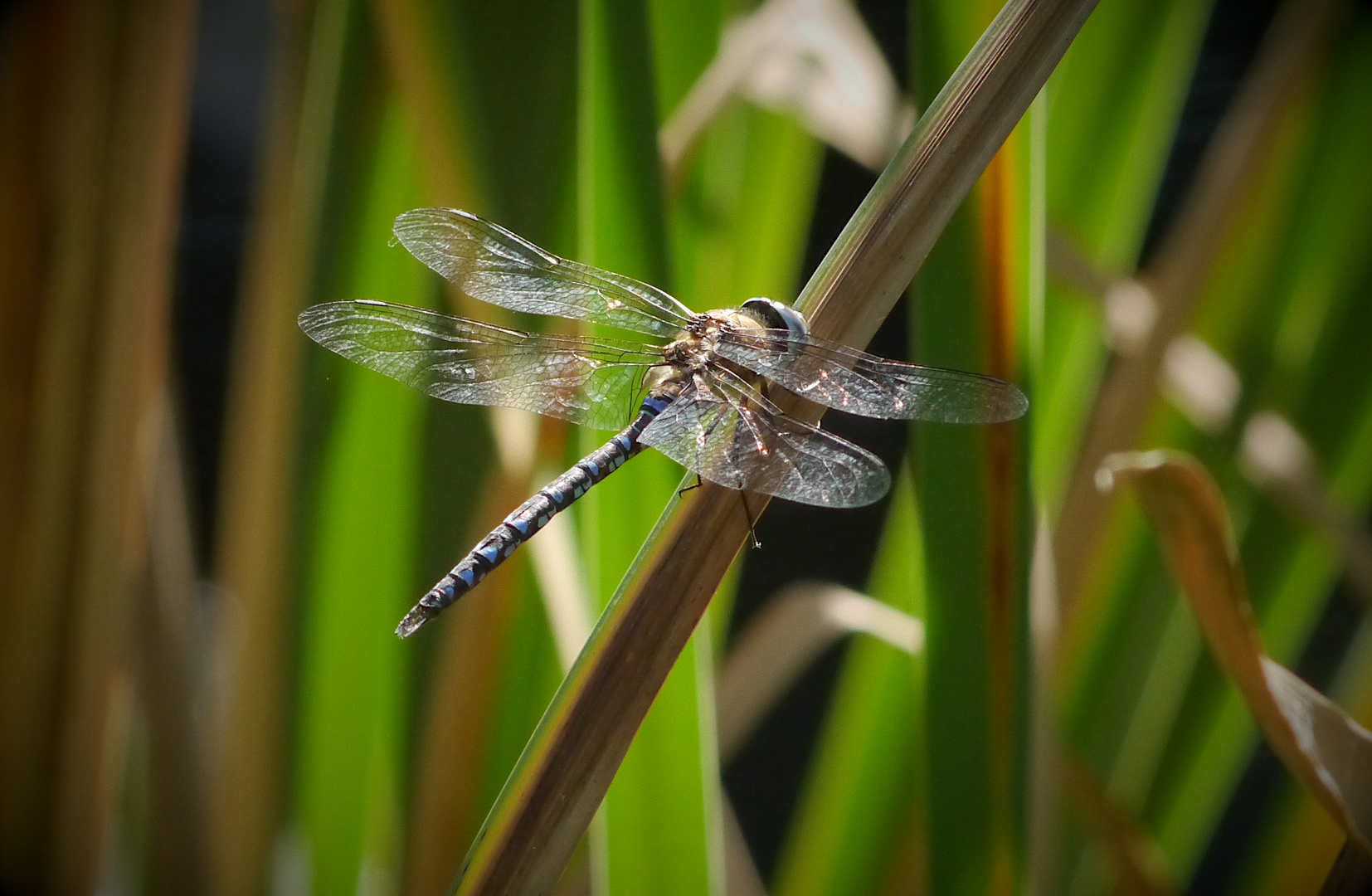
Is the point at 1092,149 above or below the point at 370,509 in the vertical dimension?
above

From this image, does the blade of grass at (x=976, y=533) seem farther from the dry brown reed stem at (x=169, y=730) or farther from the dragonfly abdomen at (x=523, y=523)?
the dry brown reed stem at (x=169, y=730)

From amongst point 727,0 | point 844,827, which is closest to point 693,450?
point 844,827

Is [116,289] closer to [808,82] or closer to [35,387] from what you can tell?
[35,387]

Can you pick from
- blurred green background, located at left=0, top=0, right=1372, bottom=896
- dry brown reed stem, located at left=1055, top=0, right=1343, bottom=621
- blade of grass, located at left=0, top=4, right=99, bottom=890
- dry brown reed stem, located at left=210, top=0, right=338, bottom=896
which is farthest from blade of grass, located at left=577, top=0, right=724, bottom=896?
blade of grass, located at left=0, top=4, right=99, bottom=890

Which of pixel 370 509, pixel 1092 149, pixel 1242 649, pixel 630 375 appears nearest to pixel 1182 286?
pixel 1092 149

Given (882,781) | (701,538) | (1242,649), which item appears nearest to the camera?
(701,538)

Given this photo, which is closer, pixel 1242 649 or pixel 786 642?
pixel 1242 649
